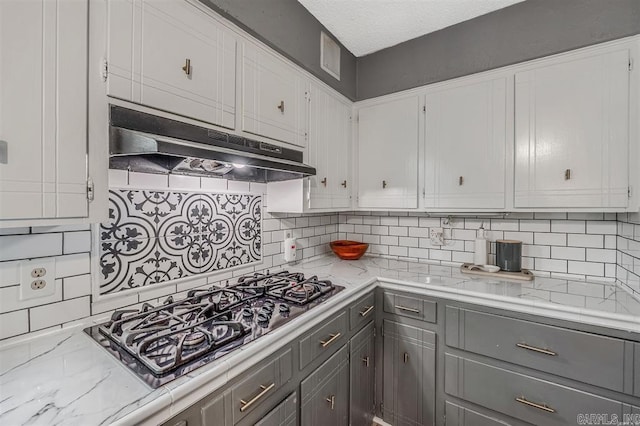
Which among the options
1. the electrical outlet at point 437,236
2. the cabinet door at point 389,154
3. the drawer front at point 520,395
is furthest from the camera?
the electrical outlet at point 437,236

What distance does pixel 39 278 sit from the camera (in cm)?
104

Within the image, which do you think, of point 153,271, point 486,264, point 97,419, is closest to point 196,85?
point 153,271

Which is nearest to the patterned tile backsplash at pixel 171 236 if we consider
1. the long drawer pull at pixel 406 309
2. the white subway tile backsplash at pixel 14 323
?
the white subway tile backsplash at pixel 14 323

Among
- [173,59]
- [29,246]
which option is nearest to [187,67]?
[173,59]

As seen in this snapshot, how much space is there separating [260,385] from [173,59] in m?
1.28

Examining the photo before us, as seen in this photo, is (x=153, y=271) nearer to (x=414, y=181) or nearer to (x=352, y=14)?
(x=414, y=181)

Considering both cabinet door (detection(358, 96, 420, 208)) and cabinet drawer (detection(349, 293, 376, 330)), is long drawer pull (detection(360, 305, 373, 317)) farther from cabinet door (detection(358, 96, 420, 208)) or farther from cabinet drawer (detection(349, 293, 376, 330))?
cabinet door (detection(358, 96, 420, 208))

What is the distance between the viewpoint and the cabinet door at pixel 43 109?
0.77 metres

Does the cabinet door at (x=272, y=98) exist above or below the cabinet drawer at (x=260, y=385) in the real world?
above


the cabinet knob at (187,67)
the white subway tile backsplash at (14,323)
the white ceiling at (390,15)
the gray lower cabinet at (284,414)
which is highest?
the white ceiling at (390,15)

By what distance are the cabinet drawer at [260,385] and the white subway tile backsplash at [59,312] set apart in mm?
699

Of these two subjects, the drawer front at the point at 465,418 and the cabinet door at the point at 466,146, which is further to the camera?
the cabinet door at the point at 466,146

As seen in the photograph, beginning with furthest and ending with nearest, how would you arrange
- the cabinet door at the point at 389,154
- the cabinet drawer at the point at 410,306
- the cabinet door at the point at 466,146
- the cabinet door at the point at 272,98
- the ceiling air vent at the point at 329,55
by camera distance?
the cabinet door at the point at 389,154, the ceiling air vent at the point at 329,55, the cabinet door at the point at 466,146, the cabinet drawer at the point at 410,306, the cabinet door at the point at 272,98

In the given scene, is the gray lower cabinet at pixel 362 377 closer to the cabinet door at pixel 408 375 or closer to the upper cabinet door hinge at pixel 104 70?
the cabinet door at pixel 408 375
